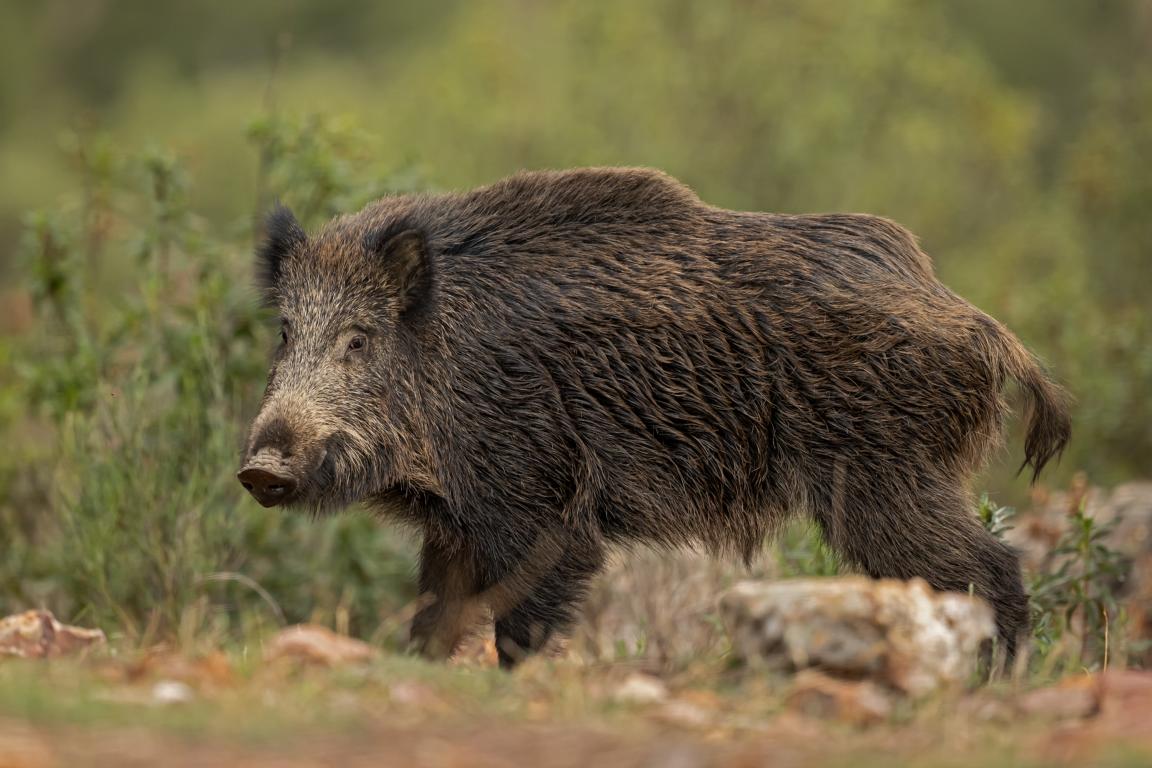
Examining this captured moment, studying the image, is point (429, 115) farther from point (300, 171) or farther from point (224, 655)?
point (224, 655)

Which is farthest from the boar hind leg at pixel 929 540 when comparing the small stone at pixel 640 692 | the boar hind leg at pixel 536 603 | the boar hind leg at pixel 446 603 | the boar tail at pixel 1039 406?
the small stone at pixel 640 692

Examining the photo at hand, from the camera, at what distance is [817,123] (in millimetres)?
15203

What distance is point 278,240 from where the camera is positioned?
596 centimetres

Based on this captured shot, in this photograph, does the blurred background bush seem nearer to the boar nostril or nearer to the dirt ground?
the boar nostril

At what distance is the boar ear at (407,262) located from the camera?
5594 millimetres

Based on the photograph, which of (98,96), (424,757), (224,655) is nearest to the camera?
(424,757)

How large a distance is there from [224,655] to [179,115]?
22709 mm

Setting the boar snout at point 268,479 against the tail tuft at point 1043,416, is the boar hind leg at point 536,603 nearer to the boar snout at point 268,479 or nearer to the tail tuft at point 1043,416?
the boar snout at point 268,479

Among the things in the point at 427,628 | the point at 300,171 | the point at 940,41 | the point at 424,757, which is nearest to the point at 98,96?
the point at 940,41

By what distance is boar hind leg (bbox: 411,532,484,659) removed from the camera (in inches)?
219

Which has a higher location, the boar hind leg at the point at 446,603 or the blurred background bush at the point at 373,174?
the blurred background bush at the point at 373,174

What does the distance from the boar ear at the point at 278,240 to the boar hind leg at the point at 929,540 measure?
7.60 feet

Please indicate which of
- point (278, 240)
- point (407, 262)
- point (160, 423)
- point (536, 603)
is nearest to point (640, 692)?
point (536, 603)

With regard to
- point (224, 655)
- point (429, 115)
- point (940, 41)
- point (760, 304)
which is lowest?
point (224, 655)
